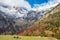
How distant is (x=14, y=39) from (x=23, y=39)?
11736 mm

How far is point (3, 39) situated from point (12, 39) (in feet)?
25.7

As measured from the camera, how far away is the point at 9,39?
384ft

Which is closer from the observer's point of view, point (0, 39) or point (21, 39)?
point (0, 39)

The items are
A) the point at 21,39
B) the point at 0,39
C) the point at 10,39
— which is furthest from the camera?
the point at 21,39

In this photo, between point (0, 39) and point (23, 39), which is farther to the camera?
point (23, 39)

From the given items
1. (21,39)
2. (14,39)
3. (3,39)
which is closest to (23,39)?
(21,39)

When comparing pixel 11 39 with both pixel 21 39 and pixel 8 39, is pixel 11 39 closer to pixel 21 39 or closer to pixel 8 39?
pixel 8 39

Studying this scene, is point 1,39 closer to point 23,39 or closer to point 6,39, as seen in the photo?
point 6,39

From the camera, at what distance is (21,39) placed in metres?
130

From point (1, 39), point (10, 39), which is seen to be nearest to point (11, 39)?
point (10, 39)

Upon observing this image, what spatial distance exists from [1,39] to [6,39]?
4279mm

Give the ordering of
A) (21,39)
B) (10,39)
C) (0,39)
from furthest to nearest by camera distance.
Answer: (21,39) → (10,39) → (0,39)

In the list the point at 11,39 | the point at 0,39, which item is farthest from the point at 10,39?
the point at 0,39

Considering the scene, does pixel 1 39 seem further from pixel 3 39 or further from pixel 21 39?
pixel 21 39
